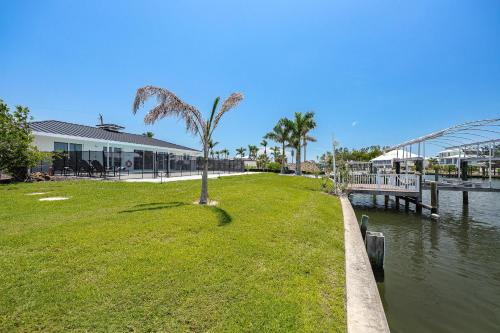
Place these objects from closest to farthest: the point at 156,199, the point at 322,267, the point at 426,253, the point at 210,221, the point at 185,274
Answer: the point at 185,274
the point at 322,267
the point at 210,221
the point at 426,253
the point at 156,199

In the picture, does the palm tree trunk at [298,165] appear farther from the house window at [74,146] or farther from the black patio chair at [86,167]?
the black patio chair at [86,167]

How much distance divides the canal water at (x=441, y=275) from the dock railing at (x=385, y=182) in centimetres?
331

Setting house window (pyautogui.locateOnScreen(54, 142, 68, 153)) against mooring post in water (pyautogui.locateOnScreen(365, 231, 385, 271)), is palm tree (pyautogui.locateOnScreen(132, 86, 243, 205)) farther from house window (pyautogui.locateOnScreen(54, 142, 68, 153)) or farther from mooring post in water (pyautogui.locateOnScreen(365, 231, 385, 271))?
house window (pyautogui.locateOnScreen(54, 142, 68, 153))

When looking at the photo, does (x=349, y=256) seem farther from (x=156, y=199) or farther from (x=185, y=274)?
(x=156, y=199)

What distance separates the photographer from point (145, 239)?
6055mm

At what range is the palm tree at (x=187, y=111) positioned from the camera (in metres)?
10.2

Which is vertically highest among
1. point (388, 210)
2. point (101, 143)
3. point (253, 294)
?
point (101, 143)

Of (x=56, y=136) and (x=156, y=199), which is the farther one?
(x=56, y=136)

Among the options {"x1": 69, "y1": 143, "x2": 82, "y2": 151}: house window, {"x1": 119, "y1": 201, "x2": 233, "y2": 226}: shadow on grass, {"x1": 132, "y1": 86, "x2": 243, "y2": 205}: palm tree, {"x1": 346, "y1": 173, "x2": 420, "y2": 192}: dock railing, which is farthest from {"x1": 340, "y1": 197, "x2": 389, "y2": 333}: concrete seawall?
{"x1": 69, "y1": 143, "x2": 82, "y2": 151}: house window

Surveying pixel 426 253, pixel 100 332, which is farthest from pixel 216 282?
pixel 426 253

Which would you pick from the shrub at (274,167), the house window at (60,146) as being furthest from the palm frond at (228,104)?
the shrub at (274,167)

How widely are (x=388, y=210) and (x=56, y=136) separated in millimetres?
26774

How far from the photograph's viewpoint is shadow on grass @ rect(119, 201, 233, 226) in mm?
8122

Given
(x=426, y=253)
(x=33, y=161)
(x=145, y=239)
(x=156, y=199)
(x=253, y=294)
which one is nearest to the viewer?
(x=253, y=294)
